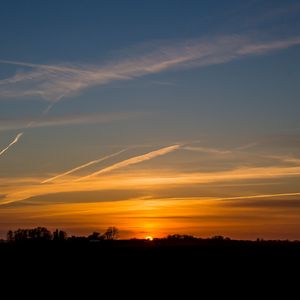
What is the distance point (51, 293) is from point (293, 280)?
14.0 meters

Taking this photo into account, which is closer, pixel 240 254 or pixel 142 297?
pixel 142 297

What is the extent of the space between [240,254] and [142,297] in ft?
73.4

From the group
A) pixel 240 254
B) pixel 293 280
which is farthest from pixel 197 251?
pixel 293 280

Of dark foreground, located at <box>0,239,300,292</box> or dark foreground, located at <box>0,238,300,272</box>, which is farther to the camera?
dark foreground, located at <box>0,238,300,272</box>

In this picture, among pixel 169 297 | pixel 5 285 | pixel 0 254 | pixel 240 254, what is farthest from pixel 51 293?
pixel 240 254

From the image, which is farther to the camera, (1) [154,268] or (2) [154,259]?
(2) [154,259]

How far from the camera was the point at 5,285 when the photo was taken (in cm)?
3503

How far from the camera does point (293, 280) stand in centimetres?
3803

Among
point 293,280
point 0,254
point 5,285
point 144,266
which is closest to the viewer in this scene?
point 5,285

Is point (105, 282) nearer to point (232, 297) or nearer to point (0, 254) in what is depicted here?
point (232, 297)

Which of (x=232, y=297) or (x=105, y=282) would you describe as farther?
(x=105, y=282)

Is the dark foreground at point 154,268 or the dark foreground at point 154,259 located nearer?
the dark foreground at point 154,268

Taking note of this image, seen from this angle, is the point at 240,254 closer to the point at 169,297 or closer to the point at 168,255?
the point at 168,255

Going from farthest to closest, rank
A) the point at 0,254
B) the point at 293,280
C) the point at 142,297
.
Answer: the point at 0,254 < the point at 293,280 < the point at 142,297
